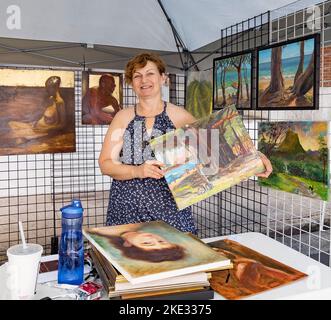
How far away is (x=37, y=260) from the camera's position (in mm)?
778

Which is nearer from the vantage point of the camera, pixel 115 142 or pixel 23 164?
pixel 115 142

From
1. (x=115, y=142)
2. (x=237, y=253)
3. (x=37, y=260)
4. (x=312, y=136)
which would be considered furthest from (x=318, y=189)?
(x=37, y=260)

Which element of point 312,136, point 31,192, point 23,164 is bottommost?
point 31,192

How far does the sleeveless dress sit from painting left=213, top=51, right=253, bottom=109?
2.01 ft

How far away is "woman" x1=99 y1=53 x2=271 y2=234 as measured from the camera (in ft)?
4.65

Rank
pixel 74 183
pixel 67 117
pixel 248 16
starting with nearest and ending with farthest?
1. pixel 248 16
2. pixel 67 117
3. pixel 74 183

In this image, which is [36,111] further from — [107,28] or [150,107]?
[150,107]

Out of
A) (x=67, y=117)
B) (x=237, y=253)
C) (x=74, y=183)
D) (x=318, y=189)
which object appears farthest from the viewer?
(x=74, y=183)

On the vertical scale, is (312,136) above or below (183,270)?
above

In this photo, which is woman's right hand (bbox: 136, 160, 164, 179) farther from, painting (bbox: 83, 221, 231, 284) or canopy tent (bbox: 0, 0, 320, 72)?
canopy tent (bbox: 0, 0, 320, 72)

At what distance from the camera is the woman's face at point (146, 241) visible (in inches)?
33.4

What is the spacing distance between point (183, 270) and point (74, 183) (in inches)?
200
